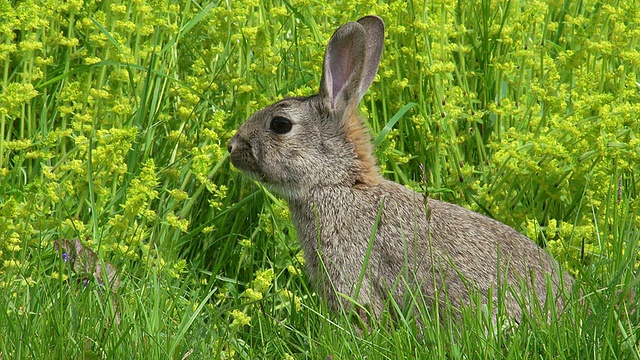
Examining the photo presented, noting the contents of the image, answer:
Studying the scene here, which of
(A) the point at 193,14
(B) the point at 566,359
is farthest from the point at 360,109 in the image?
(B) the point at 566,359

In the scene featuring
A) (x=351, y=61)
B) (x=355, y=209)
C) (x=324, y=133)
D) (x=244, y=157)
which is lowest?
(x=355, y=209)

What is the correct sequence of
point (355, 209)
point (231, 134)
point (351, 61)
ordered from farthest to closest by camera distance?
point (231, 134)
point (351, 61)
point (355, 209)

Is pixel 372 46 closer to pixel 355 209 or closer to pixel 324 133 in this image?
pixel 324 133

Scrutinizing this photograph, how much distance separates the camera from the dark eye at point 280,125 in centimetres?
455

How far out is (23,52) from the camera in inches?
189

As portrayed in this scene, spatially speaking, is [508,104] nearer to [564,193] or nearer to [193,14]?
[564,193]

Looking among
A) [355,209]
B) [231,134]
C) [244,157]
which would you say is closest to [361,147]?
[355,209]

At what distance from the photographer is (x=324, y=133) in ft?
14.9

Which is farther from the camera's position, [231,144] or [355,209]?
[231,144]

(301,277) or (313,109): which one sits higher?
(313,109)

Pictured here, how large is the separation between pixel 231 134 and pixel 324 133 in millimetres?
502

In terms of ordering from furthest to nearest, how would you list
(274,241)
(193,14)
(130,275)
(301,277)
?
(193,14)
(274,241)
(301,277)
(130,275)

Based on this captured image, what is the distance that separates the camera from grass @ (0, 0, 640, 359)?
401 centimetres

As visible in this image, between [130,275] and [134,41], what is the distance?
179 centimetres
